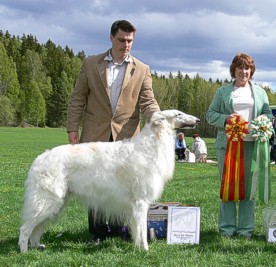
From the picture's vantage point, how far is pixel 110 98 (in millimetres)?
5562

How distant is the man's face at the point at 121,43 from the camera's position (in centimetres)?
531

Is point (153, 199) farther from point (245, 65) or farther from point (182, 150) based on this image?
point (182, 150)

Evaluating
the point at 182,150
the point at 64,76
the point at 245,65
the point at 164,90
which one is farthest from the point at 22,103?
the point at 245,65

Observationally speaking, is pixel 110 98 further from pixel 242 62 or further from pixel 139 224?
pixel 242 62

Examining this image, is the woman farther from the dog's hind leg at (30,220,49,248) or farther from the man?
the dog's hind leg at (30,220,49,248)

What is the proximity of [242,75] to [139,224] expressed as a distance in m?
2.29

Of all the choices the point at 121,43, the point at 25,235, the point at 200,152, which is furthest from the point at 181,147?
the point at 25,235

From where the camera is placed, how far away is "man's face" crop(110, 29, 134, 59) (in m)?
5.31

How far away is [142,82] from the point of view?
18.6ft

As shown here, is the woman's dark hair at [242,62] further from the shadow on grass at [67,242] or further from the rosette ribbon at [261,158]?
the shadow on grass at [67,242]

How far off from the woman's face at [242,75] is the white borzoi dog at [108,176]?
1.02 m

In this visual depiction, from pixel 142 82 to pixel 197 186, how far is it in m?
5.74

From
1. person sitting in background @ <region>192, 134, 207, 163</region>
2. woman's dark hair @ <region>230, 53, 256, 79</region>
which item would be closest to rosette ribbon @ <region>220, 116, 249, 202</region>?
woman's dark hair @ <region>230, 53, 256, 79</region>

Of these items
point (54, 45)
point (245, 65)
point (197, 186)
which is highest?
point (54, 45)
